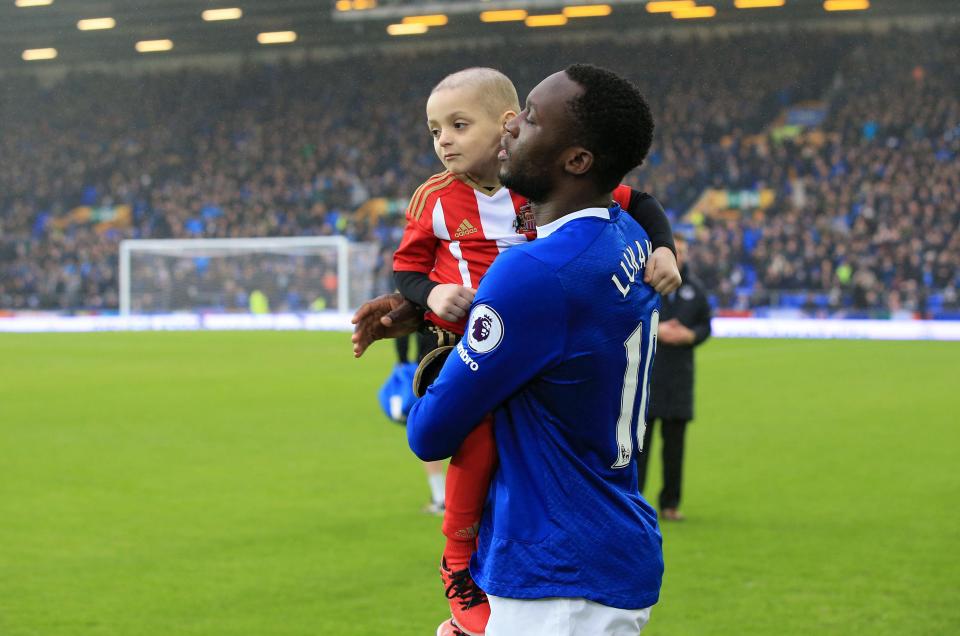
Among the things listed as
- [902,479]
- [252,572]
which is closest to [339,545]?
[252,572]

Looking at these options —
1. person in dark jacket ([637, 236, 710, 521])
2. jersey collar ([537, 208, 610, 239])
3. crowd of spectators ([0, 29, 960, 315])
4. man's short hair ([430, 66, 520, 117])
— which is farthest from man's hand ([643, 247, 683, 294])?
crowd of spectators ([0, 29, 960, 315])

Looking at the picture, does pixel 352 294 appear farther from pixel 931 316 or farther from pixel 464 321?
pixel 464 321

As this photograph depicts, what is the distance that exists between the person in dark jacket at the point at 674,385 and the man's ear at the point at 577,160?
6.05 metres

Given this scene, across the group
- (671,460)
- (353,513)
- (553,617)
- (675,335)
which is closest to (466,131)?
(553,617)

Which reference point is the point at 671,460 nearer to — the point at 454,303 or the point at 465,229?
the point at 465,229

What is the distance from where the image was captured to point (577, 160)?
7.95 ft

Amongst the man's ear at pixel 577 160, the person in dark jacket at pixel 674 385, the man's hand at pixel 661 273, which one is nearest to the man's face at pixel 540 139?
the man's ear at pixel 577 160

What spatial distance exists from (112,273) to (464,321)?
38661 millimetres

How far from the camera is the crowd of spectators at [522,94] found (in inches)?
1288

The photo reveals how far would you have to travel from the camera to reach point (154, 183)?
1769 inches

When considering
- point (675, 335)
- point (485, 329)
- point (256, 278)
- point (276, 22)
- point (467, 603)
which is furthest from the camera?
point (276, 22)

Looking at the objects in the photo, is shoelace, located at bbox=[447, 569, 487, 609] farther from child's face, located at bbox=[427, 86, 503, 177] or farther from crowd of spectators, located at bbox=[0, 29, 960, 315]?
crowd of spectators, located at bbox=[0, 29, 960, 315]

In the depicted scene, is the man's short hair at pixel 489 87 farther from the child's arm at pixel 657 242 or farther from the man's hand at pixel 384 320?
the man's hand at pixel 384 320

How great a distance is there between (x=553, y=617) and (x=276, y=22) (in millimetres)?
42297
